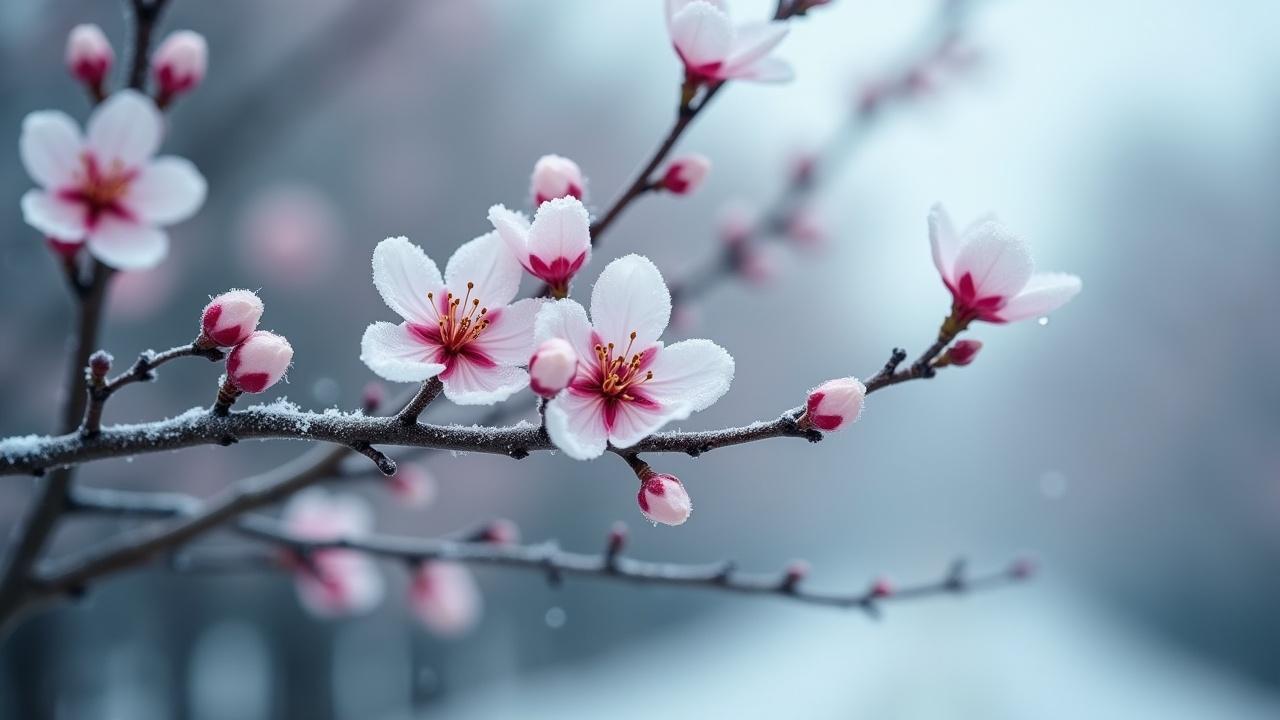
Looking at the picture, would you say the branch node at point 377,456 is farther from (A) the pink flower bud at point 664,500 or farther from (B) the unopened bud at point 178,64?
(B) the unopened bud at point 178,64

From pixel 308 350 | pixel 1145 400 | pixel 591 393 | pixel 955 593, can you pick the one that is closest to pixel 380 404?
pixel 591 393

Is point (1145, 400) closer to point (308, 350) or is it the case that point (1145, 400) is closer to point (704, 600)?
point (704, 600)

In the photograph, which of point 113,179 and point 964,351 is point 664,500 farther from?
point 113,179

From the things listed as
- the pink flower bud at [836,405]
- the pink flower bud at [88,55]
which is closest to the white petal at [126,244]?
the pink flower bud at [88,55]

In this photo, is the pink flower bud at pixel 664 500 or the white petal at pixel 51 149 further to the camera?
the white petal at pixel 51 149

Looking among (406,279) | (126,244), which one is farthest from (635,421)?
(126,244)

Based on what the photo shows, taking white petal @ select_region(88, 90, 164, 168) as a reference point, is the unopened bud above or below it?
above

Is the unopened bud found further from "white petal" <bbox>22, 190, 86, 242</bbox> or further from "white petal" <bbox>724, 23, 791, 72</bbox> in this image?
"white petal" <bbox>724, 23, 791, 72</bbox>

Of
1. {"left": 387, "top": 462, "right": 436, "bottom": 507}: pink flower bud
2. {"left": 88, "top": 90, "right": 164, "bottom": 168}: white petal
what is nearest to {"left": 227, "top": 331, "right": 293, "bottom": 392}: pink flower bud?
{"left": 88, "top": 90, "right": 164, "bottom": 168}: white petal
